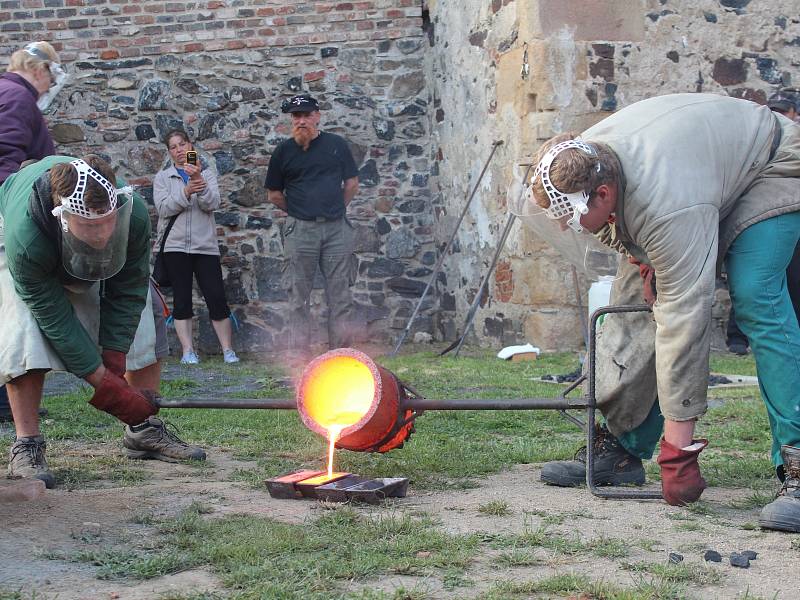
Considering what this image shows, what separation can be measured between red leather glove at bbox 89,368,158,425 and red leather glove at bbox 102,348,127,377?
170 millimetres

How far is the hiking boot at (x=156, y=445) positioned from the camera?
4613 millimetres

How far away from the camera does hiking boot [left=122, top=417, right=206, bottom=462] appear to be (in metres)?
4.61

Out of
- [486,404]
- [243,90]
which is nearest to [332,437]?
[486,404]

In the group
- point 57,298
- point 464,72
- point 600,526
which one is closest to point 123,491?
point 57,298

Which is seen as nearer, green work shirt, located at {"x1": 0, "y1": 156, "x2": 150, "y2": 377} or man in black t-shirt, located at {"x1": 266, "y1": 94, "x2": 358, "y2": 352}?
green work shirt, located at {"x1": 0, "y1": 156, "x2": 150, "y2": 377}

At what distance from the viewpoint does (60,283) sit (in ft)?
13.4

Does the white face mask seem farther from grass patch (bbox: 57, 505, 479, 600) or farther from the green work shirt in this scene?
grass patch (bbox: 57, 505, 479, 600)

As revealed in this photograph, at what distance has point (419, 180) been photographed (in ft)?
34.2

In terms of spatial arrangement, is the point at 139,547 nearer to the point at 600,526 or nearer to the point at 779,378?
the point at 600,526

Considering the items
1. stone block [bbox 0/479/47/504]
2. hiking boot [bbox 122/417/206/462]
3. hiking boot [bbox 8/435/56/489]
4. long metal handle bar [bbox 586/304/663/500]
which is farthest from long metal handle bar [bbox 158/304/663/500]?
hiking boot [bbox 8/435/56/489]

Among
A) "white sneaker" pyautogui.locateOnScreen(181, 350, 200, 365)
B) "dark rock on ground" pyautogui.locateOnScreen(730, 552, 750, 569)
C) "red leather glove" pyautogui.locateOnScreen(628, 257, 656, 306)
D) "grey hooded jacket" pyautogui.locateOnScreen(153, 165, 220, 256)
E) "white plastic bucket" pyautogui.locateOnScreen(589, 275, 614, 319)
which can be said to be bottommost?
"white sneaker" pyautogui.locateOnScreen(181, 350, 200, 365)

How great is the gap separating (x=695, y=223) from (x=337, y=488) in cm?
154

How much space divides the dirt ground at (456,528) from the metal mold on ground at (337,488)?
5 cm

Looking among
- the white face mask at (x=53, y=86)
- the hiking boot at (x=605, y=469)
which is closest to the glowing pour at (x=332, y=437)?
the hiking boot at (x=605, y=469)
